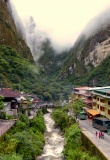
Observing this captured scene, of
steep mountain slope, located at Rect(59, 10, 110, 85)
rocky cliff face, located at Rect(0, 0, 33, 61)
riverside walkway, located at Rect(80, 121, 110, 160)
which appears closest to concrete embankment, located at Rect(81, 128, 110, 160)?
riverside walkway, located at Rect(80, 121, 110, 160)

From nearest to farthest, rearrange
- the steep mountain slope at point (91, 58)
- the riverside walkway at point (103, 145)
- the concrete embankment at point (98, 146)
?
the concrete embankment at point (98, 146)
the riverside walkway at point (103, 145)
the steep mountain slope at point (91, 58)

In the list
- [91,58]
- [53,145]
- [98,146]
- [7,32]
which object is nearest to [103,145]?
[98,146]

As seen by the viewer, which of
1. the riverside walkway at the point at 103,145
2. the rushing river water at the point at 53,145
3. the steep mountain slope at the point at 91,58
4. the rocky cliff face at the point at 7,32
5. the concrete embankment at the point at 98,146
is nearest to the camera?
the concrete embankment at the point at 98,146

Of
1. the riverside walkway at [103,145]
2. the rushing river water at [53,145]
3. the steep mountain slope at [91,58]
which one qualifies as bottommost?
the rushing river water at [53,145]

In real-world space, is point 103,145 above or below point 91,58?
below

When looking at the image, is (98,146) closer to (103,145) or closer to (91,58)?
(103,145)

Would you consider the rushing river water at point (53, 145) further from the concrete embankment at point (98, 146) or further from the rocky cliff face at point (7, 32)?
the rocky cliff face at point (7, 32)

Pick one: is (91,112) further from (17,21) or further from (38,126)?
(17,21)

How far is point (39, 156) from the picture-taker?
40562 millimetres

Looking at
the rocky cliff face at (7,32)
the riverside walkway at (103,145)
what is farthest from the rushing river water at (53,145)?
the rocky cliff face at (7,32)

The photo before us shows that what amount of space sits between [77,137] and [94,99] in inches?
1125

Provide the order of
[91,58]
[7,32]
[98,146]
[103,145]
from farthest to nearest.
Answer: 1. [91,58]
2. [7,32]
3. [103,145]
4. [98,146]

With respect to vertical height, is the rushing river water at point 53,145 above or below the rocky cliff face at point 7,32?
below

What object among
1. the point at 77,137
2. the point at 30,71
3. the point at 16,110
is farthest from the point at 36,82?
the point at 77,137
